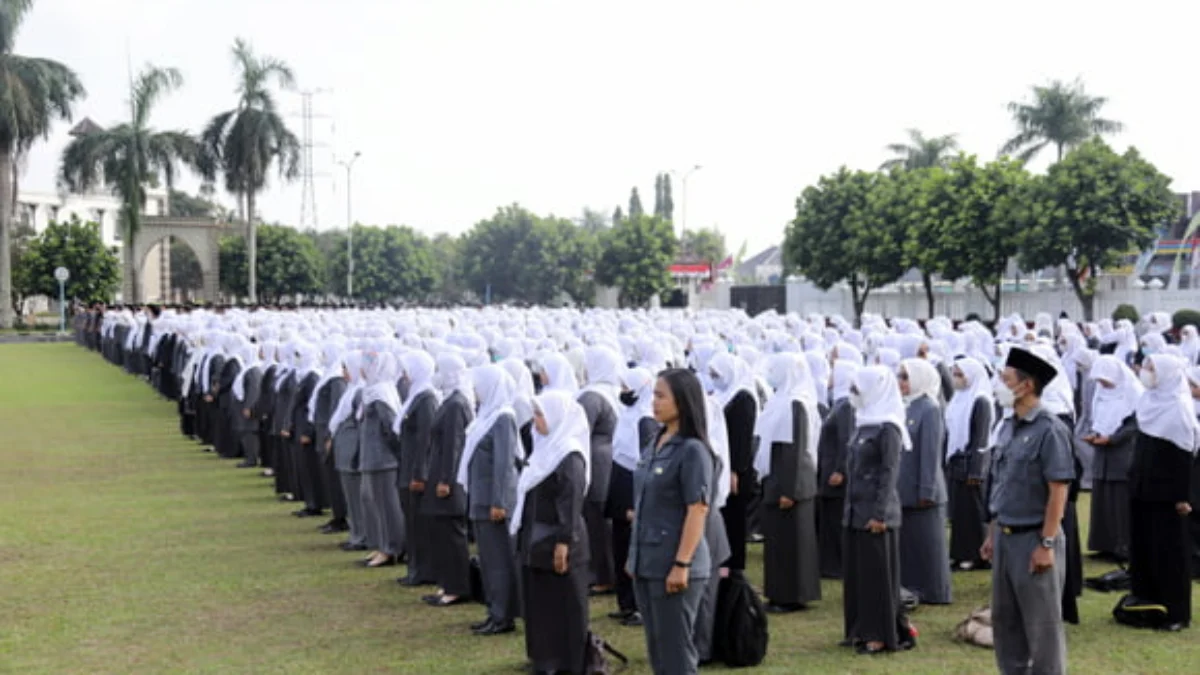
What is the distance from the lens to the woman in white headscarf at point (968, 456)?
31.3 feet

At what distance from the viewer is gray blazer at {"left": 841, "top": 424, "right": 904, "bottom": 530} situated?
7297 mm

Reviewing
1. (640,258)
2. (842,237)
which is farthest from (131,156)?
(842,237)

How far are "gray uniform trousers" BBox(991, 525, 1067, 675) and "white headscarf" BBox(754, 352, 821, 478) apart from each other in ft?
9.29

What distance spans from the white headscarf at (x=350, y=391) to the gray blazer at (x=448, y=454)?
190 cm

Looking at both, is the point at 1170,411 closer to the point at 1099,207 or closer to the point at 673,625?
the point at 673,625

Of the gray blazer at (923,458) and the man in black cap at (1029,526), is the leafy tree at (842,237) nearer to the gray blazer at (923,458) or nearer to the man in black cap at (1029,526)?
the gray blazer at (923,458)

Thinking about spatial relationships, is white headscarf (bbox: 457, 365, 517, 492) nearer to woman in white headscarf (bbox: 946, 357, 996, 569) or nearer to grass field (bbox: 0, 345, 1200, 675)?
grass field (bbox: 0, 345, 1200, 675)

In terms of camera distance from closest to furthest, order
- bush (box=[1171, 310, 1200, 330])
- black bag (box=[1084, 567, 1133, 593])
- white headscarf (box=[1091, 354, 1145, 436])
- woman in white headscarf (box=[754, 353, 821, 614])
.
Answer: woman in white headscarf (box=[754, 353, 821, 614])
black bag (box=[1084, 567, 1133, 593])
white headscarf (box=[1091, 354, 1145, 436])
bush (box=[1171, 310, 1200, 330])

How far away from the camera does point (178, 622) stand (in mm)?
8391

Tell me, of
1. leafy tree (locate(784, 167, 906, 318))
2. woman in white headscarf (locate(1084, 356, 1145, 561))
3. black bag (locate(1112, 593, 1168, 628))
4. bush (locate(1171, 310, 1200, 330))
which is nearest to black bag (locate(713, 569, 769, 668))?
black bag (locate(1112, 593, 1168, 628))

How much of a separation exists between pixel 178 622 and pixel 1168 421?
6364mm

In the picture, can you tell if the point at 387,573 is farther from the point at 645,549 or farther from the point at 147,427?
the point at 147,427

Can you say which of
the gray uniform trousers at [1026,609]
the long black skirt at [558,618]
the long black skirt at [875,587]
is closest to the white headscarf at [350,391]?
the long black skirt at [558,618]

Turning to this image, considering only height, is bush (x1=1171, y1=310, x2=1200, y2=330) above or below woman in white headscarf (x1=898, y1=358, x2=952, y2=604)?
above
